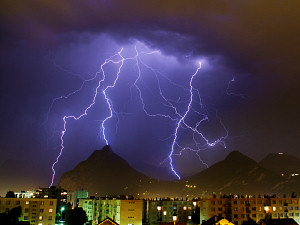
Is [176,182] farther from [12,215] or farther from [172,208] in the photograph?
[12,215]

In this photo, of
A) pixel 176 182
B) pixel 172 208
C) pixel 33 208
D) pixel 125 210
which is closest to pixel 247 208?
pixel 172 208

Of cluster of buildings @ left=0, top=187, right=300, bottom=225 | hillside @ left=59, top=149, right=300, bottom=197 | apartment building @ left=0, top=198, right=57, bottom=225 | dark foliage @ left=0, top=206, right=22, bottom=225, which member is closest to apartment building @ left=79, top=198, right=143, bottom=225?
cluster of buildings @ left=0, top=187, right=300, bottom=225

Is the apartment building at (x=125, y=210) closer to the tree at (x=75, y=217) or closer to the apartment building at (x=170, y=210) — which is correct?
the tree at (x=75, y=217)

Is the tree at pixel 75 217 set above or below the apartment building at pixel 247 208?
below

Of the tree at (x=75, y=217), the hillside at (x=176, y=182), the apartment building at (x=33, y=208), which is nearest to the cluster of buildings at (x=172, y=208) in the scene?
the apartment building at (x=33, y=208)

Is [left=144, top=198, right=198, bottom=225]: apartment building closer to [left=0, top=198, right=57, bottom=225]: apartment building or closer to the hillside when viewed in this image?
[left=0, top=198, right=57, bottom=225]: apartment building

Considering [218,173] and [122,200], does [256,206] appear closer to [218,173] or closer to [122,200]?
[122,200]

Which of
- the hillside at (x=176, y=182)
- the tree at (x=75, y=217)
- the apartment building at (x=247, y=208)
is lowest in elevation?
the tree at (x=75, y=217)
